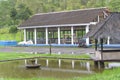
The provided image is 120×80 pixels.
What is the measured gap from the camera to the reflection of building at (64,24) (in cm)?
4516

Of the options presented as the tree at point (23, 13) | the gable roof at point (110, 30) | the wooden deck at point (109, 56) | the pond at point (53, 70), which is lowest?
the pond at point (53, 70)

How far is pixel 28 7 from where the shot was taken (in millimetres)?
67250

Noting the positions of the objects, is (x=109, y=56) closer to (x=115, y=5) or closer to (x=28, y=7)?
(x=115, y=5)

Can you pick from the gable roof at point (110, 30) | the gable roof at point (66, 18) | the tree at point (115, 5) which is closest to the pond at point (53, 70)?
the gable roof at point (110, 30)

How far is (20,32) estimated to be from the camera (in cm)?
6581

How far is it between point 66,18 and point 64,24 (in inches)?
91.2

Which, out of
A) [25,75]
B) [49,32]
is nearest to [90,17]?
[49,32]

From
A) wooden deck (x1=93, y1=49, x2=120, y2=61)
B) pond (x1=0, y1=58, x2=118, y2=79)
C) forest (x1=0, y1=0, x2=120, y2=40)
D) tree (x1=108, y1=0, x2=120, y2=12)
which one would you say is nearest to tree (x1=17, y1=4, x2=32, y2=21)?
forest (x1=0, y1=0, x2=120, y2=40)

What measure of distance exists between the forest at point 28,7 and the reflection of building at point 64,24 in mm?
9395

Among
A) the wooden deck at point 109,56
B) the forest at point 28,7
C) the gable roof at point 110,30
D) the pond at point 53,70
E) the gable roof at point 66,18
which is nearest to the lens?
the pond at point 53,70

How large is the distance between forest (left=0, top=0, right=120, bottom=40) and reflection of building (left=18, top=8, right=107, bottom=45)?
940cm

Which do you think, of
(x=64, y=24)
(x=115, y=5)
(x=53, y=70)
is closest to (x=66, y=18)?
(x=64, y=24)

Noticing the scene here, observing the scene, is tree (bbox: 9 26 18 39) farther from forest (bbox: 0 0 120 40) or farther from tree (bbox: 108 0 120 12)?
tree (bbox: 108 0 120 12)

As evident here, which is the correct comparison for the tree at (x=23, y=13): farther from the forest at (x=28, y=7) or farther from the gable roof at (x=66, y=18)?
the gable roof at (x=66, y=18)
